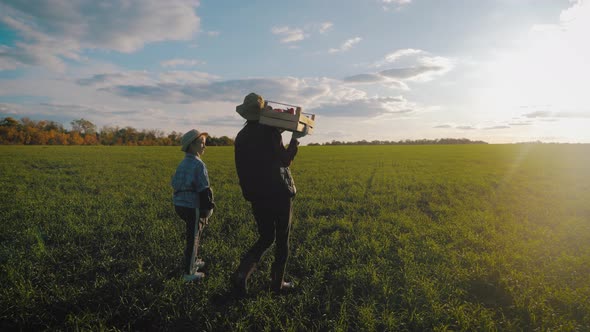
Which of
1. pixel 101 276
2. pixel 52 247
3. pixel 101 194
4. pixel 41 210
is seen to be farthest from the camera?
pixel 101 194

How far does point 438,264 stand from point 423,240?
1431 millimetres

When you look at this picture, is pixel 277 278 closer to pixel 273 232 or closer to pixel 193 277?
pixel 273 232

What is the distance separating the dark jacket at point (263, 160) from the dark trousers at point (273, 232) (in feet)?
0.43

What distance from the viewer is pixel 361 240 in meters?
7.11

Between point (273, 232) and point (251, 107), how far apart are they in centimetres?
168

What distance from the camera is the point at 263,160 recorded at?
13.1 ft

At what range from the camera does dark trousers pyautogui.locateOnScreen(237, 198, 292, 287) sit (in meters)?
4.17

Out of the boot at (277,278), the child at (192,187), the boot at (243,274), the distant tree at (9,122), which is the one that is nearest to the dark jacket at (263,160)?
the child at (192,187)

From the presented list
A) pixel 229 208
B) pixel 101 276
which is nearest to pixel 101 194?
pixel 229 208

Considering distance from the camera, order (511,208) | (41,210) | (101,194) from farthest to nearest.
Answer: (101,194)
(511,208)
(41,210)

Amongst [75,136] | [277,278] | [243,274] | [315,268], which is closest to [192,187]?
[243,274]

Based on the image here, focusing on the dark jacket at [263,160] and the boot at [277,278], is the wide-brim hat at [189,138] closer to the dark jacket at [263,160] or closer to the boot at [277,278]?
the dark jacket at [263,160]

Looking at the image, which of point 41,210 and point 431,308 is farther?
point 41,210

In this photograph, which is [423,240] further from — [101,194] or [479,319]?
[101,194]
